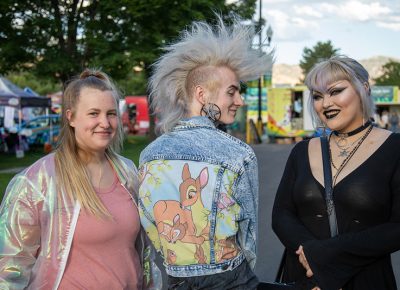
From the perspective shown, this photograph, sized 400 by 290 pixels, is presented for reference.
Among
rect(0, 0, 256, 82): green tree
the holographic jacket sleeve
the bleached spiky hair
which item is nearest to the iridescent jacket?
the holographic jacket sleeve

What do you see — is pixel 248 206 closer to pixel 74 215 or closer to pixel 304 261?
pixel 304 261

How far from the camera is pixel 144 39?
79.1ft

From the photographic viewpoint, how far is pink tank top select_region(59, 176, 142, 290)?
266cm

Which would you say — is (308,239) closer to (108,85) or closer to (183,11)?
(108,85)

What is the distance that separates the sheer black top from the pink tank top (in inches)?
29.3


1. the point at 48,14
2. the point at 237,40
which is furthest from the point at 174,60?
the point at 48,14

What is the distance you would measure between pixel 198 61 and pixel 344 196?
2.96 feet

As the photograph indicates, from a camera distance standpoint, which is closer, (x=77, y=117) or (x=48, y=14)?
(x=77, y=117)

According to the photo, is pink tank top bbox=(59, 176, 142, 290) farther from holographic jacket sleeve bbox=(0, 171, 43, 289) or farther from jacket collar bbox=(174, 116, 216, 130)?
jacket collar bbox=(174, 116, 216, 130)

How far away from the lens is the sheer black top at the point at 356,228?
2592 millimetres

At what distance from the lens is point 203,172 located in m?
2.41

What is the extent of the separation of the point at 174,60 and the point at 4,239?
111cm

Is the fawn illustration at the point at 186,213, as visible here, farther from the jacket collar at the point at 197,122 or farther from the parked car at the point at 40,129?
the parked car at the point at 40,129

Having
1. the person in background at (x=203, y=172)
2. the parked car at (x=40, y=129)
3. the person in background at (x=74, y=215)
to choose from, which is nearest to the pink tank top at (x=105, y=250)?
the person in background at (x=74, y=215)
